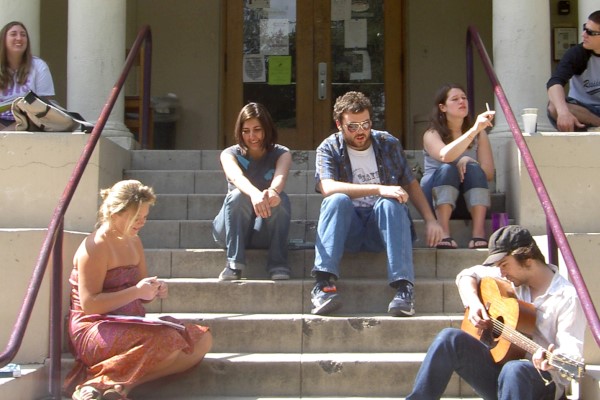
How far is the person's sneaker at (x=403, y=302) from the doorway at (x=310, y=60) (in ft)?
15.2

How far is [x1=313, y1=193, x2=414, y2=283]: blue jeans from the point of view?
4957 mm

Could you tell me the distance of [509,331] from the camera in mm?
3953

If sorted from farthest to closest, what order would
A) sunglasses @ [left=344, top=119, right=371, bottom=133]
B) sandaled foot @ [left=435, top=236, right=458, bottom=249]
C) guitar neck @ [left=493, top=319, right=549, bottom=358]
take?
1. sandaled foot @ [left=435, top=236, right=458, bottom=249]
2. sunglasses @ [left=344, top=119, right=371, bottom=133]
3. guitar neck @ [left=493, top=319, right=549, bottom=358]

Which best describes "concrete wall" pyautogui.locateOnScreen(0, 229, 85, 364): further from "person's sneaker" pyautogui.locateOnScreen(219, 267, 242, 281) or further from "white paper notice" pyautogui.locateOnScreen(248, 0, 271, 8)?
"white paper notice" pyautogui.locateOnScreen(248, 0, 271, 8)

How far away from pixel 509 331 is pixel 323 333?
121cm

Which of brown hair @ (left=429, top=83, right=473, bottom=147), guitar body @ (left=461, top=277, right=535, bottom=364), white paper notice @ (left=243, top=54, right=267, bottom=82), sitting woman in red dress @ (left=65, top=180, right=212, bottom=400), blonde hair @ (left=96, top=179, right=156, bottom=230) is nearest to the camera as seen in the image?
guitar body @ (left=461, top=277, right=535, bottom=364)

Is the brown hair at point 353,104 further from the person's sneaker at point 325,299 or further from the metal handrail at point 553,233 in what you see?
the person's sneaker at point 325,299

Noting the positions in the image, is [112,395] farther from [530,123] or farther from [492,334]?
[530,123]

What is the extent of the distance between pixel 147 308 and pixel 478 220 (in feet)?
6.81

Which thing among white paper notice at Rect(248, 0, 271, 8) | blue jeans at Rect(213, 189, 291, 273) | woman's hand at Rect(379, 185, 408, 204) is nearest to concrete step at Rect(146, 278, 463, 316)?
blue jeans at Rect(213, 189, 291, 273)

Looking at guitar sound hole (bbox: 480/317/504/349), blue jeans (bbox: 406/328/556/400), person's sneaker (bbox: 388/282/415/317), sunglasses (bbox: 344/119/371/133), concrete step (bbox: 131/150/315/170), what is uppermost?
sunglasses (bbox: 344/119/371/133)

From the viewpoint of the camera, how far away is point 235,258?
17.2 feet

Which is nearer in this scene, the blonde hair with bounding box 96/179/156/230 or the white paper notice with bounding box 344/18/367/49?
the blonde hair with bounding box 96/179/156/230

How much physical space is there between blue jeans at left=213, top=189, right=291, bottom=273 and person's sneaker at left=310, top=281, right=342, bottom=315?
37 centimetres
